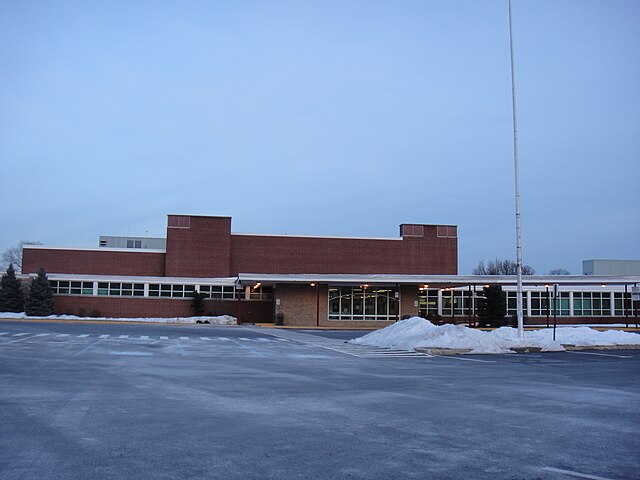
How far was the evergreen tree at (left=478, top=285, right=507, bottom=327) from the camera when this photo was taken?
53562mm

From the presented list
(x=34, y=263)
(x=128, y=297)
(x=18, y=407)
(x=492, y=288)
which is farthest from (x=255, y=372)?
(x=34, y=263)

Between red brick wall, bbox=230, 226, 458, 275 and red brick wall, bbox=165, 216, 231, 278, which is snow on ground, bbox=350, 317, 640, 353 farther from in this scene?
red brick wall, bbox=230, 226, 458, 275

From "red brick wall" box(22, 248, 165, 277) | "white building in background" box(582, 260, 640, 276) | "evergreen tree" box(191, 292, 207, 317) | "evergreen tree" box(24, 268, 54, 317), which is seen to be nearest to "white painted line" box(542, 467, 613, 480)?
"evergreen tree" box(191, 292, 207, 317)

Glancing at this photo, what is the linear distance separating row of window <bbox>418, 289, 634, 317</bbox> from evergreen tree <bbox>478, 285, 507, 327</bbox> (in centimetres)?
451

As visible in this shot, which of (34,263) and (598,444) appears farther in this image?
(34,263)

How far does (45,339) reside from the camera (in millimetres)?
26438

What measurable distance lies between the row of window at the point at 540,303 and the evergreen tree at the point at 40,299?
1275 inches

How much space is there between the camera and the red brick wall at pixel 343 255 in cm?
6519

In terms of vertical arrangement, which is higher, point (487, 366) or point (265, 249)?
point (265, 249)

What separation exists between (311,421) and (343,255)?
57.3 metres

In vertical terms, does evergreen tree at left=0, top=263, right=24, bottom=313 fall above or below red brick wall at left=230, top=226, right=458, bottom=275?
below

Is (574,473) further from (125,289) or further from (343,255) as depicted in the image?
(343,255)

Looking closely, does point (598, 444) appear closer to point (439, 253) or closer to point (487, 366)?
point (487, 366)

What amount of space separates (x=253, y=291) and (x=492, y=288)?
843 inches
